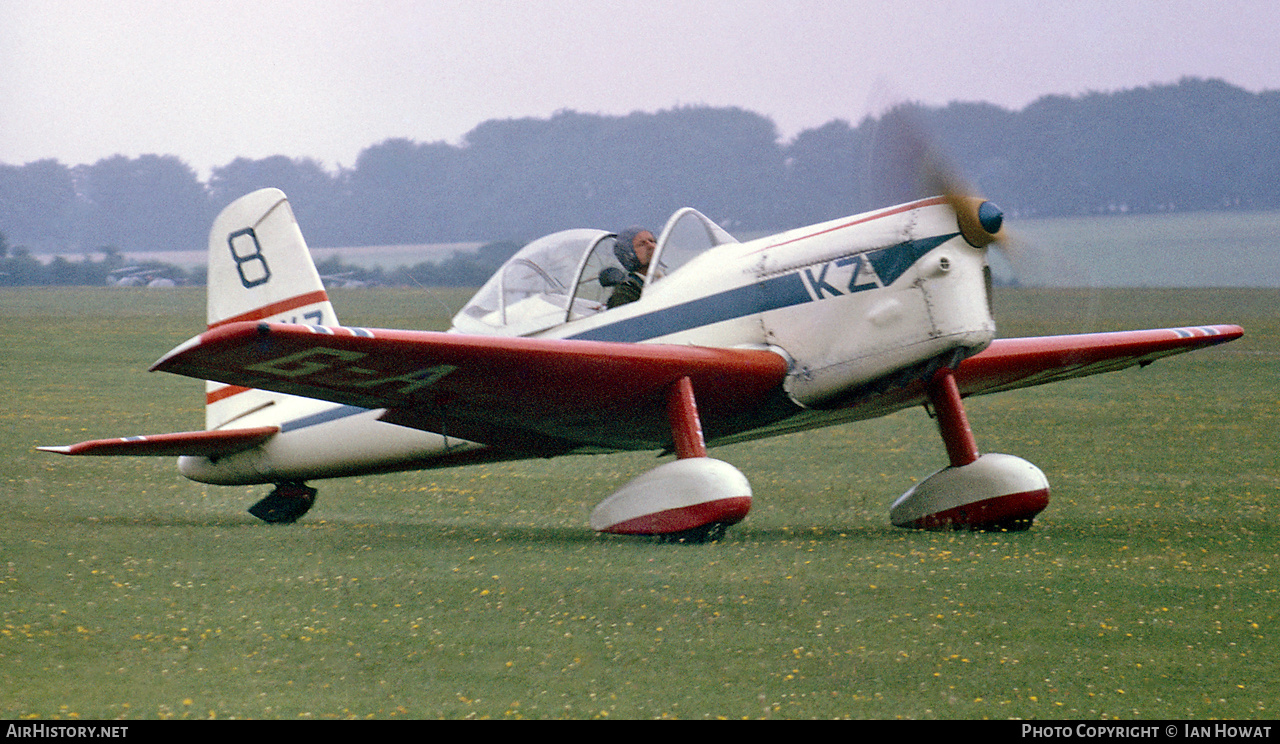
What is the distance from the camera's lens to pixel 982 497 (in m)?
8.52

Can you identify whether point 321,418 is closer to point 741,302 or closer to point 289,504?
point 289,504

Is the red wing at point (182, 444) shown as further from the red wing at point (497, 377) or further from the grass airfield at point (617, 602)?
the red wing at point (497, 377)

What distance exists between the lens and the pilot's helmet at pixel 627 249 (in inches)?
349

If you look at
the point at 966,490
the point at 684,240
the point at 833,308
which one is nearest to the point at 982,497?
the point at 966,490

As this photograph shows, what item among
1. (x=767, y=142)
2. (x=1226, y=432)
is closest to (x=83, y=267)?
(x=767, y=142)

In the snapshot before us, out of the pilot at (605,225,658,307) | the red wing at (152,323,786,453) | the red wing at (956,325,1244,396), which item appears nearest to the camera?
the red wing at (152,323,786,453)

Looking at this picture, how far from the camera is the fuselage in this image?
781 cm

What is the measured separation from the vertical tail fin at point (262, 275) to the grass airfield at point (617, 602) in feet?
5.07

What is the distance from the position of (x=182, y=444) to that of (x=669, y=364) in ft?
12.4

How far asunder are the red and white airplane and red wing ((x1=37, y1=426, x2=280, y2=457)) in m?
0.02

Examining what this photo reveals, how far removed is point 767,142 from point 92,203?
169ft

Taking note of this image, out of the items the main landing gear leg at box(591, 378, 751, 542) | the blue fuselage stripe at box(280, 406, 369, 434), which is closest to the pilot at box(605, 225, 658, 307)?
the main landing gear leg at box(591, 378, 751, 542)

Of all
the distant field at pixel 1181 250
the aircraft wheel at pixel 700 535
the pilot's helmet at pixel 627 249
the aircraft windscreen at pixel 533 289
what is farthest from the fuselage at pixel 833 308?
the distant field at pixel 1181 250

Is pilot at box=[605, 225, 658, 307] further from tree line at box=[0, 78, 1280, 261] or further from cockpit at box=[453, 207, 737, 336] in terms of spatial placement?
tree line at box=[0, 78, 1280, 261]
